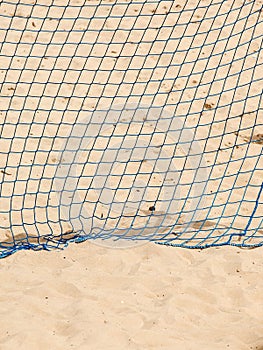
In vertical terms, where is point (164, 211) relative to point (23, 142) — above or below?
above

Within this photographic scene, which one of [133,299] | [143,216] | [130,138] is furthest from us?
[130,138]

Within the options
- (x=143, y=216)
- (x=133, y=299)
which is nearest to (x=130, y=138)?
(x=143, y=216)

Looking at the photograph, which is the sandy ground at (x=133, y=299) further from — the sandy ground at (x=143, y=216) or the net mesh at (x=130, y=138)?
the net mesh at (x=130, y=138)

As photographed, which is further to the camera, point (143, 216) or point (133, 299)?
point (143, 216)

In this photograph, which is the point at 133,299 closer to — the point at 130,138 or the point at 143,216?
the point at 143,216

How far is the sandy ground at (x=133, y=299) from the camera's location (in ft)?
11.2

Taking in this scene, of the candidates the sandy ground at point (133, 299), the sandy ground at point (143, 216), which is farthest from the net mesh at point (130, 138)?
the sandy ground at point (133, 299)

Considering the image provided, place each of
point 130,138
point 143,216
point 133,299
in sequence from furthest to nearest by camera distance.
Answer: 1. point 130,138
2. point 143,216
3. point 133,299

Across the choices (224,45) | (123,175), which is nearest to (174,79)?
(224,45)

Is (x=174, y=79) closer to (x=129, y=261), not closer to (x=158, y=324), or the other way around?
(x=129, y=261)

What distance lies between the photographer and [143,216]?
14.5ft

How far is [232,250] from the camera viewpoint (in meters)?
4.14

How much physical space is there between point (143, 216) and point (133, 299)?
0.79 m

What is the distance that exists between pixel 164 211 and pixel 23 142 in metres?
1.14
